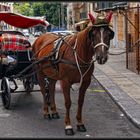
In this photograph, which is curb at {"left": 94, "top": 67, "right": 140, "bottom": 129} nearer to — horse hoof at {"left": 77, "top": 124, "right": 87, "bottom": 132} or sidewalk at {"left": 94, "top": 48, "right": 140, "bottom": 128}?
sidewalk at {"left": 94, "top": 48, "right": 140, "bottom": 128}

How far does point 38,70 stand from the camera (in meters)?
10.3

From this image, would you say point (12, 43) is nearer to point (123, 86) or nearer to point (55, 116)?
point (55, 116)

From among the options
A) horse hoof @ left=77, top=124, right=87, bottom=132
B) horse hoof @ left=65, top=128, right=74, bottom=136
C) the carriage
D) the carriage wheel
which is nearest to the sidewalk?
horse hoof @ left=77, top=124, right=87, bottom=132

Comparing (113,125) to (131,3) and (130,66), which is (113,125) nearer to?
(130,66)

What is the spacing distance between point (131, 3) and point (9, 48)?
59.9 ft

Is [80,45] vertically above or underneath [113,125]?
above

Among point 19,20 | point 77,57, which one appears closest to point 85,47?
point 77,57

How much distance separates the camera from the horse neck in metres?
8.23

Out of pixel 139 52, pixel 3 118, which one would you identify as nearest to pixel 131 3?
pixel 139 52

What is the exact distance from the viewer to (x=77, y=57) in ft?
27.7


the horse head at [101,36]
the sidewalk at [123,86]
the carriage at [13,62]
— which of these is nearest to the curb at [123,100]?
the sidewalk at [123,86]

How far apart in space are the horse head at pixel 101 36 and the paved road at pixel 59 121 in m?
1.56

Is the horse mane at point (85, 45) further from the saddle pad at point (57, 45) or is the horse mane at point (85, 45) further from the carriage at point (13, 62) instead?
the carriage at point (13, 62)

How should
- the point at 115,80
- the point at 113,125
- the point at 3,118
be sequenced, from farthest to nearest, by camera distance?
the point at 115,80 < the point at 3,118 < the point at 113,125
